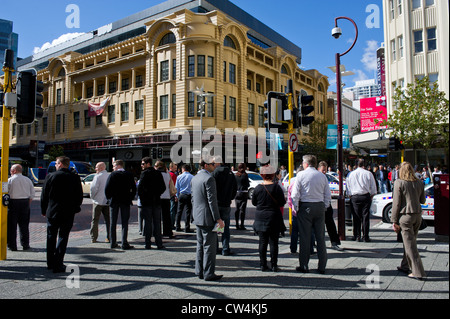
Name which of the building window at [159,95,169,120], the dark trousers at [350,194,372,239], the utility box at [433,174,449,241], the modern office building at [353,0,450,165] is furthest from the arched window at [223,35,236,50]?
the utility box at [433,174,449,241]

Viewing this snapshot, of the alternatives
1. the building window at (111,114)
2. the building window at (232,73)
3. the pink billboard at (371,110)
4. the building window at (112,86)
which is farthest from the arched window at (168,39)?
the pink billboard at (371,110)

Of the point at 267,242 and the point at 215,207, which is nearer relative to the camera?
the point at 215,207

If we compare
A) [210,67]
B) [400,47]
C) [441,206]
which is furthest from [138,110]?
[441,206]

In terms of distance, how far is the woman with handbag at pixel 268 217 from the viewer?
5.62 m

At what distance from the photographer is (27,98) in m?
6.84

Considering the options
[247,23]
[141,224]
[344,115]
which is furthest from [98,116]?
[344,115]

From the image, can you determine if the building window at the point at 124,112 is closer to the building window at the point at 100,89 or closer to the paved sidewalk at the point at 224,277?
the building window at the point at 100,89

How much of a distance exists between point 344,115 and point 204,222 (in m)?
77.2

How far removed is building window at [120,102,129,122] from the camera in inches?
1427

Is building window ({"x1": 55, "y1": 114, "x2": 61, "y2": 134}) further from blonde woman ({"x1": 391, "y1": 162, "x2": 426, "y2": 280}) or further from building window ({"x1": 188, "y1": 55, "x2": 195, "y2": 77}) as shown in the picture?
blonde woman ({"x1": 391, "y1": 162, "x2": 426, "y2": 280})

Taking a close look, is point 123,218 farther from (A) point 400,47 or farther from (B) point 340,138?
(A) point 400,47

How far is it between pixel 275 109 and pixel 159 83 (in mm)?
26208

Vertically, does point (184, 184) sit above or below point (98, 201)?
above

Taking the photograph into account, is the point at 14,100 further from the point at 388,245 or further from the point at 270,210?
the point at 388,245
